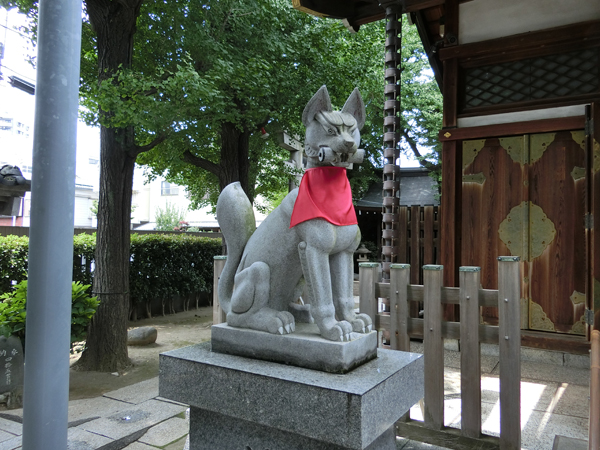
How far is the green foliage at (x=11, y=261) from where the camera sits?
714 centimetres

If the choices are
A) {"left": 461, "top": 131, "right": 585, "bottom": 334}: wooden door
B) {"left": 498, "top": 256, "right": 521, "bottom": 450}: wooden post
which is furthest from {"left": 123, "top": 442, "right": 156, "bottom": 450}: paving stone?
{"left": 461, "top": 131, "right": 585, "bottom": 334}: wooden door

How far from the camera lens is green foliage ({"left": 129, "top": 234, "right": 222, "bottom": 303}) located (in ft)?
31.3

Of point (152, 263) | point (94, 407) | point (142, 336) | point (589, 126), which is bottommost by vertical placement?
point (94, 407)

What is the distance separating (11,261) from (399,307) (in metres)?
6.78

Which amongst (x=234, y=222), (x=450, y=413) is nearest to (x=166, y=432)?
(x=234, y=222)

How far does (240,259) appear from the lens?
9.37 feet

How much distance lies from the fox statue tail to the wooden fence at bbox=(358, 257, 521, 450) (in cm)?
141

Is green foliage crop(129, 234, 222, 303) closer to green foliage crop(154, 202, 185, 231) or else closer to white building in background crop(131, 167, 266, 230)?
green foliage crop(154, 202, 185, 231)

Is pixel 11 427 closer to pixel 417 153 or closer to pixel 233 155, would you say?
pixel 233 155

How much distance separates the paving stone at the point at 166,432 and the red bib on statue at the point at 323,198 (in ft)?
8.19

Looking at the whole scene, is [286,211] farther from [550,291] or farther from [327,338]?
[550,291]

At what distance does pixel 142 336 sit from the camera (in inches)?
303

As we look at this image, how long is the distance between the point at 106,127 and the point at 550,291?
6.28m

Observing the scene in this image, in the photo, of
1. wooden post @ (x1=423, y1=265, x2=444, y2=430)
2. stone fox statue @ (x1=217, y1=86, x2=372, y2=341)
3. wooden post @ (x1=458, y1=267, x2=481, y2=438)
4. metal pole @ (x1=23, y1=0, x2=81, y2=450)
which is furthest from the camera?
wooden post @ (x1=423, y1=265, x2=444, y2=430)
